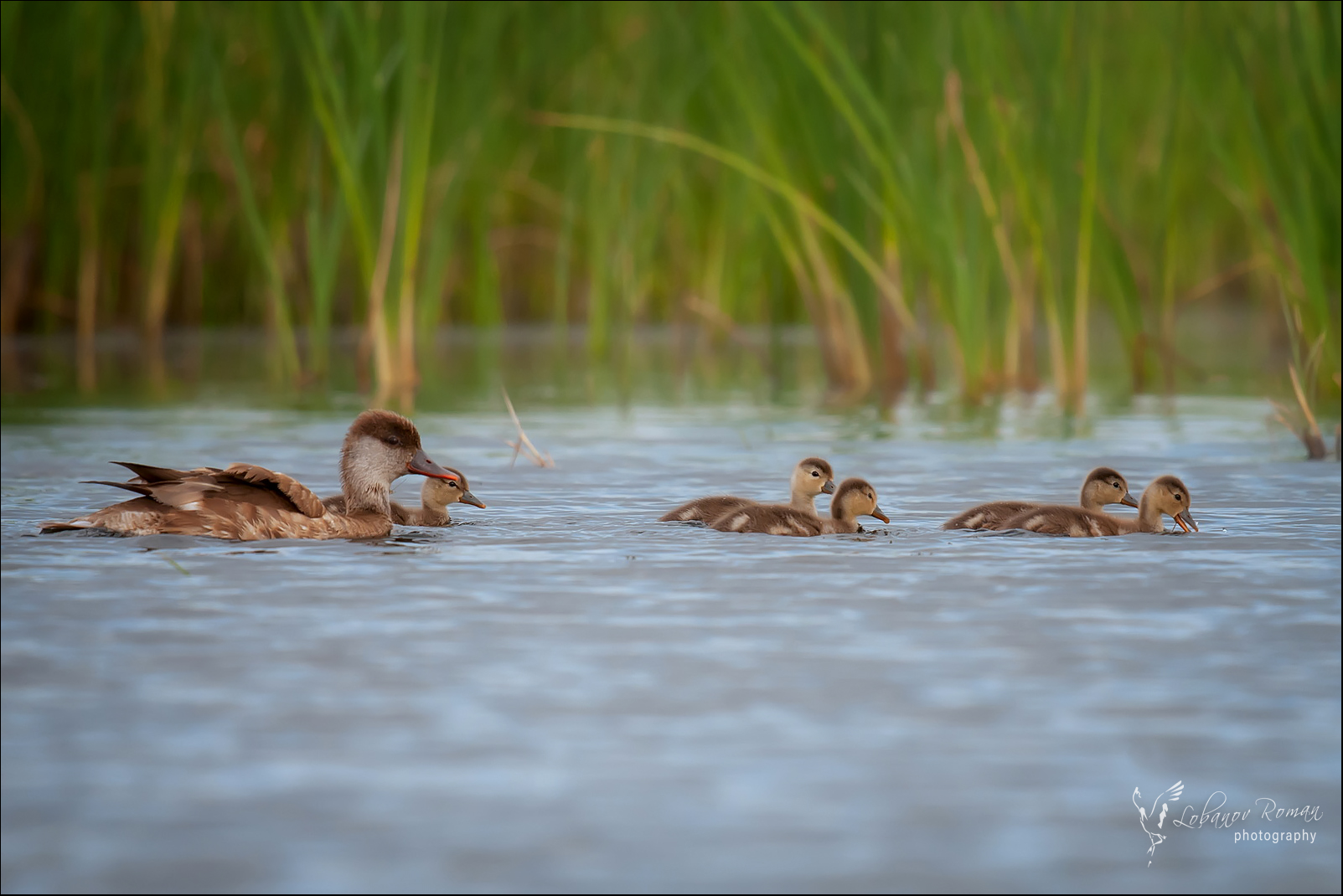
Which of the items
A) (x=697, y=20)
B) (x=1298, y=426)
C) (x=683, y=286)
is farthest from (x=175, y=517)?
(x=683, y=286)

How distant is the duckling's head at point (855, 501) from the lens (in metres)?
5.91

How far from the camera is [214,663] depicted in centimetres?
383

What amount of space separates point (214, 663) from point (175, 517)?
6.12 ft

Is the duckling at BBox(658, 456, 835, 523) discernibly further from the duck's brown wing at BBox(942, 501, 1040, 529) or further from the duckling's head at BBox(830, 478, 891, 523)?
the duck's brown wing at BBox(942, 501, 1040, 529)

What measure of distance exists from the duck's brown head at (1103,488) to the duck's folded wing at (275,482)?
2444 millimetres

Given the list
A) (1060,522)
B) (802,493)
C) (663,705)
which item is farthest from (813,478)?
(663,705)

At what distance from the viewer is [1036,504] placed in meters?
5.77

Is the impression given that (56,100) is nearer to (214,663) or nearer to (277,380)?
(277,380)

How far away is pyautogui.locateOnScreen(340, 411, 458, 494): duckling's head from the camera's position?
6168mm

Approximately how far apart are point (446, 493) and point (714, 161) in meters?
11.3

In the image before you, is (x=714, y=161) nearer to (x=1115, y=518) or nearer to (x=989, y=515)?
(x=1115, y=518)

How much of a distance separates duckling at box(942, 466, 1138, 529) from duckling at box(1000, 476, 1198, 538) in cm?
4

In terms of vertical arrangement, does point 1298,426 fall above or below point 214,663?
above

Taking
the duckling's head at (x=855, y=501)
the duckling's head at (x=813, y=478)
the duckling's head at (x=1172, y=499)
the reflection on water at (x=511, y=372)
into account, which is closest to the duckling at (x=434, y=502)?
the duckling's head at (x=813, y=478)
